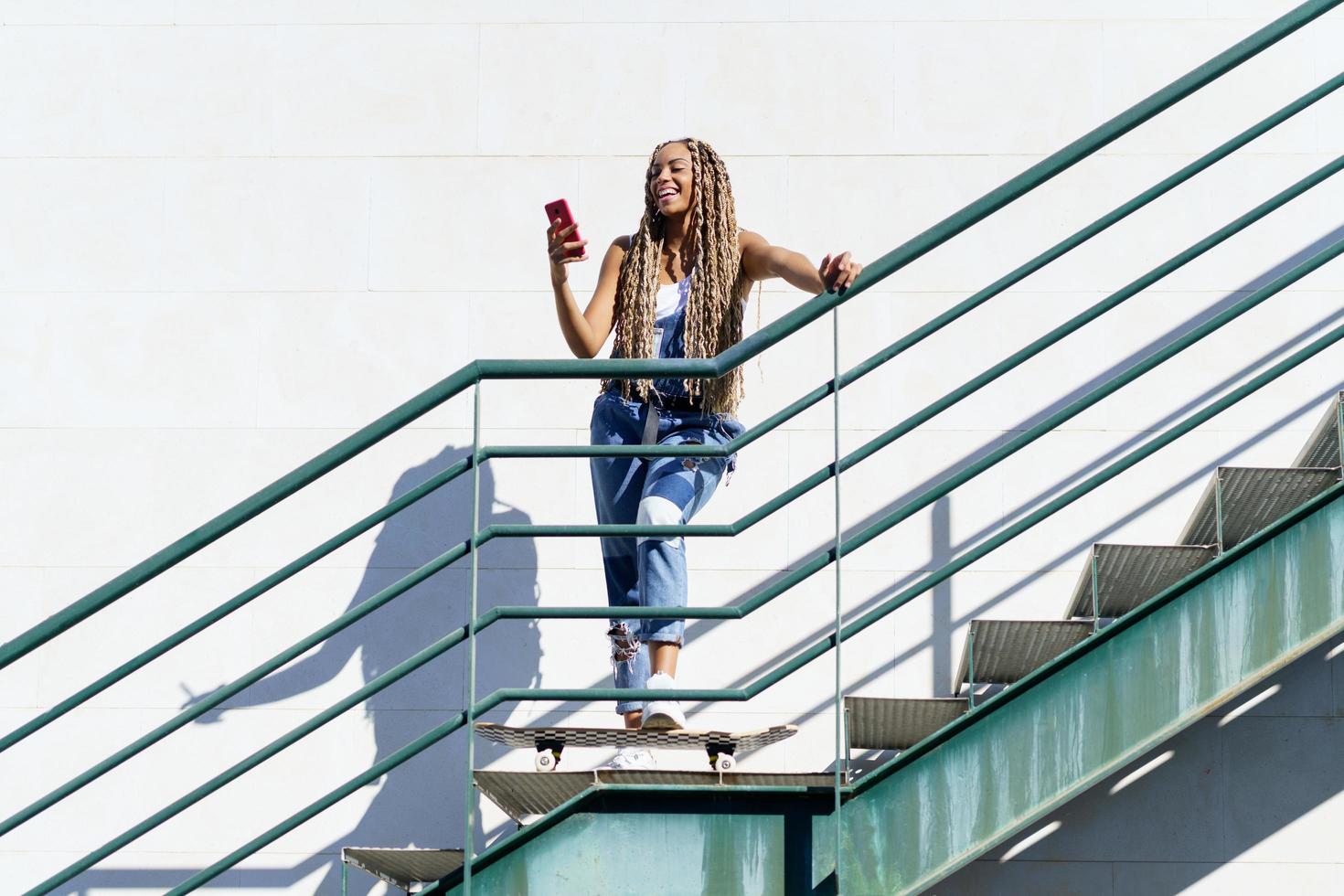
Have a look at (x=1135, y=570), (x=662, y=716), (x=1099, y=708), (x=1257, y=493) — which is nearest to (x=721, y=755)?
(x=662, y=716)

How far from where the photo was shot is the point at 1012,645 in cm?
519

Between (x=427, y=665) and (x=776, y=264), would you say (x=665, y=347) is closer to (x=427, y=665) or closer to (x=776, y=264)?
(x=776, y=264)

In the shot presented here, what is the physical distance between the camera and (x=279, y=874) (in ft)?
19.6

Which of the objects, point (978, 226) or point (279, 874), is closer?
point (279, 874)

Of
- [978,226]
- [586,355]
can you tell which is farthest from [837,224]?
[586,355]

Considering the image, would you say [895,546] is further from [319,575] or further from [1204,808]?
[319,575]

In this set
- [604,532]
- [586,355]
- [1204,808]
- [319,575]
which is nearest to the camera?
[604,532]

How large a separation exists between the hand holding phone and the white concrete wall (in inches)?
64.2

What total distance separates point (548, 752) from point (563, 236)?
1.26 m

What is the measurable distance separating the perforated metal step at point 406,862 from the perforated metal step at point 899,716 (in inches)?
42.0

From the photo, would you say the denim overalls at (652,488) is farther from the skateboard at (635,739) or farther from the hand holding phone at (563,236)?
the hand holding phone at (563,236)

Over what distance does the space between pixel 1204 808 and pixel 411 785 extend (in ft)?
8.05

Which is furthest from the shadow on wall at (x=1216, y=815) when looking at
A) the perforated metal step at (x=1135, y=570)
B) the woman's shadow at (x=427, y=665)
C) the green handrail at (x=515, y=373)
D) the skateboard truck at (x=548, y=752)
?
the green handrail at (x=515, y=373)

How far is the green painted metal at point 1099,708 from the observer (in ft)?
13.8
